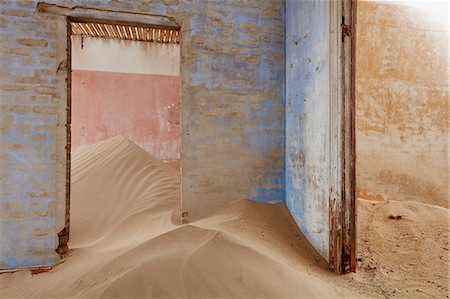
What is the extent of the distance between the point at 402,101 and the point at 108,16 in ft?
17.1

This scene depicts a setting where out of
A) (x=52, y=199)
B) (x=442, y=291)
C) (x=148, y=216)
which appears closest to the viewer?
(x=442, y=291)

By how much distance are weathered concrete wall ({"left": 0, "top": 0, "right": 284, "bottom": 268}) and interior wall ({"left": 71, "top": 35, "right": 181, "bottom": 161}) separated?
4.70m

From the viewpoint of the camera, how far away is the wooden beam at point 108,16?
120 inches

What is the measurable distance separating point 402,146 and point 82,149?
6829mm

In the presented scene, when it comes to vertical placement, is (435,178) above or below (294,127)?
below

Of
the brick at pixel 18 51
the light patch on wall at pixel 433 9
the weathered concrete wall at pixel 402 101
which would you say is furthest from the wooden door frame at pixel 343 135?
the light patch on wall at pixel 433 9

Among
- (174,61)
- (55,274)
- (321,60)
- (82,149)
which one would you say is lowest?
(55,274)

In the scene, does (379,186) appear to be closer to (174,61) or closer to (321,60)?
(321,60)

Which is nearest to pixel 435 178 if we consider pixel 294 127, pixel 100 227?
pixel 294 127

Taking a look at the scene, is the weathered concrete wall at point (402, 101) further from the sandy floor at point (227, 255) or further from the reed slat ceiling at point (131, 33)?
the reed slat ceiling at point (131, 33)

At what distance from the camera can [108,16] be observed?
3.18 m

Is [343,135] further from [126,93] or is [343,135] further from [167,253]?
[126,93]

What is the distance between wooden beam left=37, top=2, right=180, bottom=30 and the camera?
3.05 m

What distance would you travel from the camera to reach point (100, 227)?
13.0 feet
